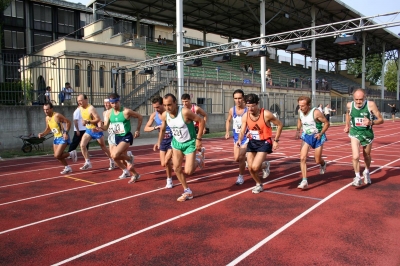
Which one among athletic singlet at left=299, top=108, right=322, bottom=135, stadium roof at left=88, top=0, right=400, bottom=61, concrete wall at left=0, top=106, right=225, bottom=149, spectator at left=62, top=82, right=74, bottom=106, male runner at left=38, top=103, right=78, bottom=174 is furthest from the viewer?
stadium roof at left=88, top=0, right=400, bottom=61

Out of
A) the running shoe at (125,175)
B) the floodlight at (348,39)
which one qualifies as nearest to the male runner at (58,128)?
the running shoe at (125,175)

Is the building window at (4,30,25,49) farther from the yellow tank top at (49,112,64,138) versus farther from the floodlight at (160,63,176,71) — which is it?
the yellow tank top at (49,112,64,138)

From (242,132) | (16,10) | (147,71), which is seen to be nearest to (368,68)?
(147,71)

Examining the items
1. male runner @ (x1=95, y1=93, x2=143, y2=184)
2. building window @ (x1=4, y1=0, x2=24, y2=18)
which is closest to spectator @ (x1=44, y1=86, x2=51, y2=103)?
male runner @ (x1=95, y1=93, x2=143, y2=184)

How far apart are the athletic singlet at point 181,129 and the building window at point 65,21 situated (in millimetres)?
41624

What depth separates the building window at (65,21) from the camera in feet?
140

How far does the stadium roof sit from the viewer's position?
31.3m

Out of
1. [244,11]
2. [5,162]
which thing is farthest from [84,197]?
[244,11]

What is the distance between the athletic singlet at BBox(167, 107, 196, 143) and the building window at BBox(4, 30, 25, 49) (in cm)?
3934

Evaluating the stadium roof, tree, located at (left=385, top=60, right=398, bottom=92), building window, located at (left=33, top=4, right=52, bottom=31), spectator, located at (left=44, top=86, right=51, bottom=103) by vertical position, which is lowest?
spectator, located at (left=44, top=86, right=51, bottom=103)

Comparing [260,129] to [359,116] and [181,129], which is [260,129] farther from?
[359,116]

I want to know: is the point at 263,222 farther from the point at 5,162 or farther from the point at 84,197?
the point at 5,162

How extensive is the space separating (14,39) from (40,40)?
9.11ft

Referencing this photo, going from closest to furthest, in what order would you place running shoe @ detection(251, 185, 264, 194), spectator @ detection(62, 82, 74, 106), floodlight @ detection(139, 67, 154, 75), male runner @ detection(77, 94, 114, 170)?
1. running shoe @ detection(251, 185, 264, 194)
2. male runner @ detection(77, 94, 114, 170)
3. spectator @ detection(62, 82, 74, 106)
4. floodlight @ detection(139, 67, 154, 75)
